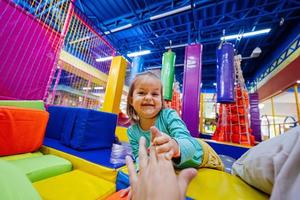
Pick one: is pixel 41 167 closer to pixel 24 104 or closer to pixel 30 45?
pixel 24 104

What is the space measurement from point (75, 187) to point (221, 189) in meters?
0.77

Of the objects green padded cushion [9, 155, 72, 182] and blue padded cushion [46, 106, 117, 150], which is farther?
blue padded cushion [46, 106, 117, 150]

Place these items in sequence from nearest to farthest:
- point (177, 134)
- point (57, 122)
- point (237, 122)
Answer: point (177, 134)
point (57, 122)
point (237, 122)

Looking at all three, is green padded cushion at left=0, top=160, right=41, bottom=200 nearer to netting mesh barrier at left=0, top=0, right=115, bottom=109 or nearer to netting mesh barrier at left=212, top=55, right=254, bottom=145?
netting mesh barrier at left=0, top=0, right=115, bottom=109

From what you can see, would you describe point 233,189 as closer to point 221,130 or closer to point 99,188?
point 99,188

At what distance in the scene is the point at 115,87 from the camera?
288cm

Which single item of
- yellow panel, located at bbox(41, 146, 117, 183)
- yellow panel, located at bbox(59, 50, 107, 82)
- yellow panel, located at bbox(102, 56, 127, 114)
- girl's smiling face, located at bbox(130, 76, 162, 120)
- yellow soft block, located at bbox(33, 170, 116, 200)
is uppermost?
yellow panel, located at bbox(59, 50, 107, 82)

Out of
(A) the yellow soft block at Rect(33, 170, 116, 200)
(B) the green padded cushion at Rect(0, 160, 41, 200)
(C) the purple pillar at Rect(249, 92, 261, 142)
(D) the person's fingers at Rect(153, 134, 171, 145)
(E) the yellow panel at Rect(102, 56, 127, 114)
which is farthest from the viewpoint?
(C) the purple pillar at Rect(249, 92, 261, 142)

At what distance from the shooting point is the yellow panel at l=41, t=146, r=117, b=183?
39.0 inches

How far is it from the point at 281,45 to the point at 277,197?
6997mm

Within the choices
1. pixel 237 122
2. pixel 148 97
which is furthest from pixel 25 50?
pixel 237 122

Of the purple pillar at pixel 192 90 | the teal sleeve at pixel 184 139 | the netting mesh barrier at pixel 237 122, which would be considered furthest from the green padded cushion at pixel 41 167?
the netting mesh barrier at pixel 237 122

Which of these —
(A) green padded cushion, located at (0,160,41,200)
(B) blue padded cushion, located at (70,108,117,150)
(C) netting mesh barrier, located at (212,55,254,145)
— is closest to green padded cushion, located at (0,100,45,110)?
(B) blue padded cushion, located at (70,108,117,150)

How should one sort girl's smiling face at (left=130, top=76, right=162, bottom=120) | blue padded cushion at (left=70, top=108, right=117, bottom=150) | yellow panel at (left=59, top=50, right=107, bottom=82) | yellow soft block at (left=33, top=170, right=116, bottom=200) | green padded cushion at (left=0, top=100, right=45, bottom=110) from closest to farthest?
yellow soft block at (left=33, top=170, right=116, bottom=200)
girl's smiling face at (left=130, top=76, right=162, bottom=120)
green padded cushion at (left=0, top=100, right=45, bottom=110)
blue padded cushion at (left=70, top=108, right=117, bottom=150)
yellow panel at (left=59, top=50, right=107, bottom=82)
